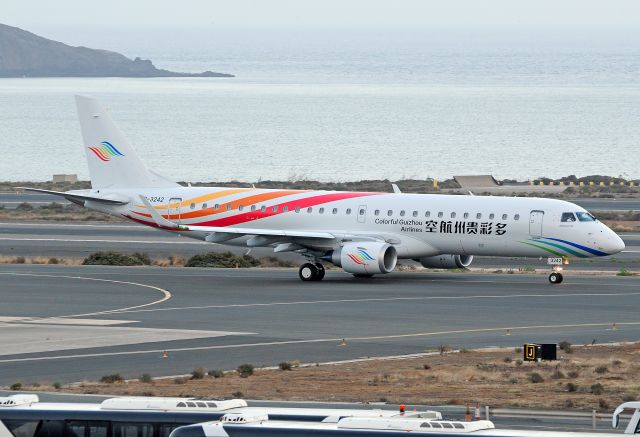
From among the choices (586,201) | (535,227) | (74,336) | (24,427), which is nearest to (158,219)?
(535,227)

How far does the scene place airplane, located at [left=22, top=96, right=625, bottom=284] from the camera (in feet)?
180

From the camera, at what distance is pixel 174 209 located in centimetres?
6094

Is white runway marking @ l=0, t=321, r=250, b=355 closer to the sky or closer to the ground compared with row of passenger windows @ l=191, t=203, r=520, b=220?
closer to the ground

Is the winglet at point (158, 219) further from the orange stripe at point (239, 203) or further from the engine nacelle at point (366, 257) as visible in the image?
the engine nacelle at point (366, 257)

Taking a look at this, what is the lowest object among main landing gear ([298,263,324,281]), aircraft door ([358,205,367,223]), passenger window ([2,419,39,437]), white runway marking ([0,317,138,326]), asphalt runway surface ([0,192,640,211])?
passenger window ([2,419,39,437])

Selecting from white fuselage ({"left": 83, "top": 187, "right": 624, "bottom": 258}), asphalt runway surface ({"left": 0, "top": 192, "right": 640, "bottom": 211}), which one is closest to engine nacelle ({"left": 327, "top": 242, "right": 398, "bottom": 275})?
white fuselage ({"left": 83, "top": 187, "right": 624, "bottom": 258})

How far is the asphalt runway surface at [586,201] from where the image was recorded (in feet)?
314

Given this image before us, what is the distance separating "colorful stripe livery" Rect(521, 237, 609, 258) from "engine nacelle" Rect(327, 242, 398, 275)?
5.50 meters

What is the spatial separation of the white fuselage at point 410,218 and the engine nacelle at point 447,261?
1.29 metres

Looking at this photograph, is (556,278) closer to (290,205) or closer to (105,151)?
(290,205)

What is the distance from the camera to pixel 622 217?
288 feet

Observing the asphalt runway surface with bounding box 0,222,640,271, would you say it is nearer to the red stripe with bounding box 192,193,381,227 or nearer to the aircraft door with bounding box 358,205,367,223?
the red stripe with bounding box 192,193,381,227

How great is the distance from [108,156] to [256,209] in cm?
844

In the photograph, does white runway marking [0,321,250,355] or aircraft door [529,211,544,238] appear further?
aircraft door [529,211,544,238]
